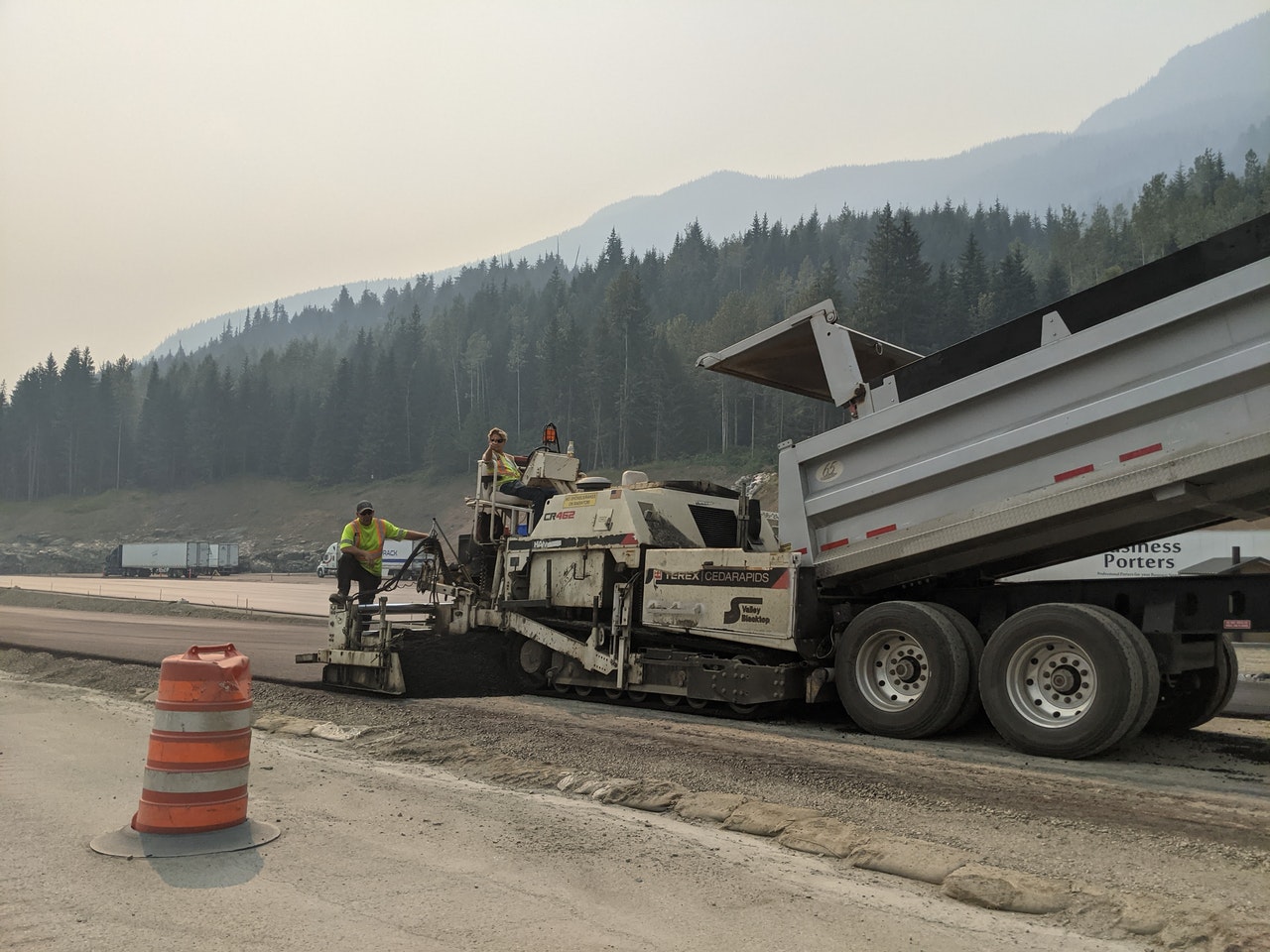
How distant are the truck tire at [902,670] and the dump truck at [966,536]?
0.02 m

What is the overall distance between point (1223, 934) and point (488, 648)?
7935mm

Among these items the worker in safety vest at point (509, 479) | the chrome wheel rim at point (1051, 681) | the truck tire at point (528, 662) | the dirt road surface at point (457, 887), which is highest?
the worker in safety vest at point (509, 479)

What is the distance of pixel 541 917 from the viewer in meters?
3.75

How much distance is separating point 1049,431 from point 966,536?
94cm

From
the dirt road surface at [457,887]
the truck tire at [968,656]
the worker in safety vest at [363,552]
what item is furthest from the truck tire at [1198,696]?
the worker in safety vest at [363,552]

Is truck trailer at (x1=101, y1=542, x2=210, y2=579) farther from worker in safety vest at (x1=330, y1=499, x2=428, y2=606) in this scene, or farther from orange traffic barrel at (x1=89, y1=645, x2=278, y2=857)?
orange traffic barrel at (x1=89, y1=645, x2=278, y2=857)

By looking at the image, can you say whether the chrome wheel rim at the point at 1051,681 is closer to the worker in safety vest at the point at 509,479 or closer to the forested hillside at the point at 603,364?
the worker in safety vest at the point at 509,479

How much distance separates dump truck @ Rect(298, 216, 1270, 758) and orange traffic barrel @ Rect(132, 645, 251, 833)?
4.34 m

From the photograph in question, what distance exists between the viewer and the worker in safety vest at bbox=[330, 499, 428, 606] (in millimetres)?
10422

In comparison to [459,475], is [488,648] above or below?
below

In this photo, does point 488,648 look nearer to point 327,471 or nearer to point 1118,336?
point 1118,336

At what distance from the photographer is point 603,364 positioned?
80625 mm

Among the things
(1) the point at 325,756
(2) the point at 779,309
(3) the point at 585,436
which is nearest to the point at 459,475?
(3) the point at 585,436

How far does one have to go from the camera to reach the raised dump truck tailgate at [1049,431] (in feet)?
19.2
